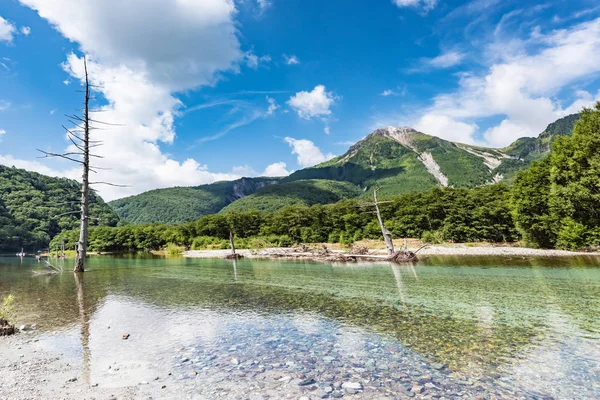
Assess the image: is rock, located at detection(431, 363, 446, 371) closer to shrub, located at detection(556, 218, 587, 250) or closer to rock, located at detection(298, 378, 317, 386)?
rock, located at detection(298, 378, 317, 386)

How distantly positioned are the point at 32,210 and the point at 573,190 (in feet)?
668

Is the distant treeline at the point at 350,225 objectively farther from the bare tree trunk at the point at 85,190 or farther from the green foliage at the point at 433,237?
the bare tree trunk at the point at 85,190

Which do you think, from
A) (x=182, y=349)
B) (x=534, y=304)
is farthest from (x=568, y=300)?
(x=182, y=349)

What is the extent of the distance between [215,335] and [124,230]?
390ft

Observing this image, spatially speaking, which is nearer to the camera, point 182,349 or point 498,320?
point 182,349

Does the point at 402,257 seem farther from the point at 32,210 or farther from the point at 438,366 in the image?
the point at 32,210

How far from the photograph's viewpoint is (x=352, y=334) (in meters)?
8.37

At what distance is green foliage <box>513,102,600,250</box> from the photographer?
29375 millimetres

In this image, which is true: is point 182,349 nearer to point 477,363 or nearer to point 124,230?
point 477,363

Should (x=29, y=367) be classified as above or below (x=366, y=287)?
above

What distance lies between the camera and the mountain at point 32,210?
424ft

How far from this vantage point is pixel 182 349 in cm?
753

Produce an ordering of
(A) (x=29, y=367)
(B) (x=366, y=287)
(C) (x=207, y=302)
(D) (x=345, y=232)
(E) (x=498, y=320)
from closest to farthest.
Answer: (A) (x=29, y=367)
(E) (x=498, y=320)
(C) (x=207, y=302)
(B) (x=366, y=287)
(D) (x=345, y=232)

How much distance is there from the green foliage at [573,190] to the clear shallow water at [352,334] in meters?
20.7
